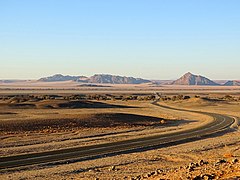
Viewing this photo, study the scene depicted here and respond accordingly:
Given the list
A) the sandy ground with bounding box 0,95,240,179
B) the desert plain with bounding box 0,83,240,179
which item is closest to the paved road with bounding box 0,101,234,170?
the desert plain with bounding box 0,83,240,179

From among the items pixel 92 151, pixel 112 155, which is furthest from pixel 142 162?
pixel 92 151

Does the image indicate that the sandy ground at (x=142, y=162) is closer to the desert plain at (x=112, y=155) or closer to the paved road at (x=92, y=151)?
the desert plain at (x=112, y=155)

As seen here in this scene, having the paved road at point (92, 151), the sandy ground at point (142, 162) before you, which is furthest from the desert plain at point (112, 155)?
the paved road at point (92, 151)

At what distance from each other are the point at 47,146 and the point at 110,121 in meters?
20.6

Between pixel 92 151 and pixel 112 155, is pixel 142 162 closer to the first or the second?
pixel 112 155

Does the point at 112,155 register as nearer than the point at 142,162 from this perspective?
No

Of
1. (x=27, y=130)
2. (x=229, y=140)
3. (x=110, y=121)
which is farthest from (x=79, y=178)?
(x=110, y=121)

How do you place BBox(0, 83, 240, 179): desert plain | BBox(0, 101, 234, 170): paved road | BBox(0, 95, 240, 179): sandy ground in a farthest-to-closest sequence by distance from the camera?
BBox(0, 101, 234, 170): paved road → BBox(0, 83, 240, 179): desert plain → BBox(0, 95, 240, 179): sandy ground

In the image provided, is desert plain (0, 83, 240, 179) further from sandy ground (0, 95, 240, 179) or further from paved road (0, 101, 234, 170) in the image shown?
paved road (0, 101, 234, 170)

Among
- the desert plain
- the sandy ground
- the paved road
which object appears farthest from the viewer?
the paved road

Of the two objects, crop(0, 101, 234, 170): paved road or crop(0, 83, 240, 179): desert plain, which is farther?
crop(0, 101, 234, 170): paved road

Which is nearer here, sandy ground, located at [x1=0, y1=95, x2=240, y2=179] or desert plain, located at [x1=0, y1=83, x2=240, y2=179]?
sandy ground, located at [x1=0, y1=95, x2=240, y2=179]

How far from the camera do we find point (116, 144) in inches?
1186

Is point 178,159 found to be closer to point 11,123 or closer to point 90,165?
point 90,165
